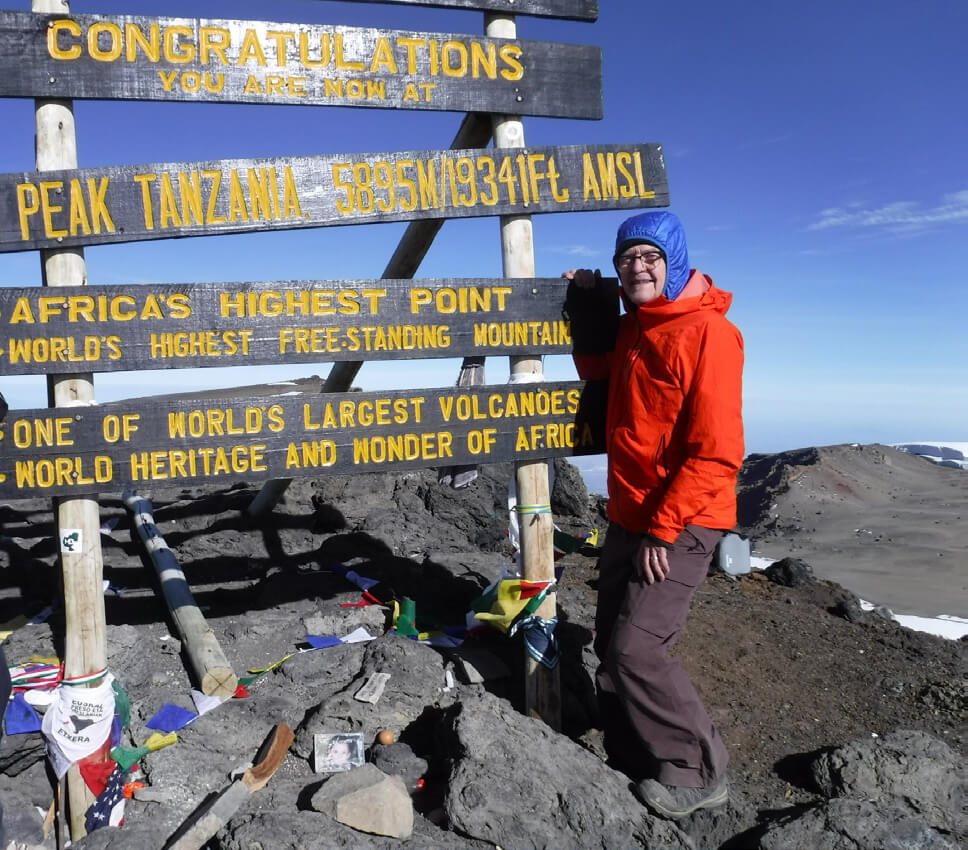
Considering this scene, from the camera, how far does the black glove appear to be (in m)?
4.25

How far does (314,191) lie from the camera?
387 centimetres

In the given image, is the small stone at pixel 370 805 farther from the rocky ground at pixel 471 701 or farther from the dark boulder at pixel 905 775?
the dark boulder at pixel 905 775

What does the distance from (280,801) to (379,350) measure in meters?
2.14

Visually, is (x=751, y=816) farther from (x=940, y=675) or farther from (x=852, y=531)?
(x=852, y=531)

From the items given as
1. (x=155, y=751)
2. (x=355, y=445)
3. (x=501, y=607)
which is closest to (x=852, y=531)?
(x=501, y=607)

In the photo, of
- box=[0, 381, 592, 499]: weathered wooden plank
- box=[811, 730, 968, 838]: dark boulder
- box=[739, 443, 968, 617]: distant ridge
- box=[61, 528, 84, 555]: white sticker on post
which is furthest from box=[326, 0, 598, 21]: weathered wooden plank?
box=[739, 443, 968, 617]: distant ridge

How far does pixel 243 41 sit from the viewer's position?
12.4 ft

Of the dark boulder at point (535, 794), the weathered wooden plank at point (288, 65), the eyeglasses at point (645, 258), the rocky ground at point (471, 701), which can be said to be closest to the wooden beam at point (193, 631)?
the rocky ground at point (471, 701)

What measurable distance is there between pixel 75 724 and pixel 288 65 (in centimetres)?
340

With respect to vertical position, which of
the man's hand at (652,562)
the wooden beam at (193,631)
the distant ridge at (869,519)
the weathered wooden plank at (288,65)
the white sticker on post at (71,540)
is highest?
the weathered wooden plank at (288,65)

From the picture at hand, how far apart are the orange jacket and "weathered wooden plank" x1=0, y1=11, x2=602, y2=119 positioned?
1.45 m

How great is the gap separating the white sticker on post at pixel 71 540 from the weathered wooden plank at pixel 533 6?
3.01 metres

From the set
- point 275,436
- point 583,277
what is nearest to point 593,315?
point 583,277

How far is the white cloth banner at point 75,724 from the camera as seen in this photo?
365 centimetres
